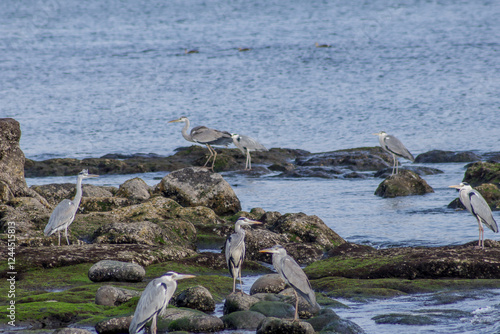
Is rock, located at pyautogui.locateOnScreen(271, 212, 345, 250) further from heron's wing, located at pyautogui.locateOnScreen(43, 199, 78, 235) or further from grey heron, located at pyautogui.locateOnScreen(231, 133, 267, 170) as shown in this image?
grey heron, located at pyautogui.locateOnScreen(231, 133, 267, 170)

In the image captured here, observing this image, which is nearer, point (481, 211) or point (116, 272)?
point (116, 272)

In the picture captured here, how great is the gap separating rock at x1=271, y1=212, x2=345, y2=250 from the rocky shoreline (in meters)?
0.02

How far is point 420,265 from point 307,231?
339cm

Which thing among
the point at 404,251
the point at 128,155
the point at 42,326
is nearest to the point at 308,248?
the point at 404,251

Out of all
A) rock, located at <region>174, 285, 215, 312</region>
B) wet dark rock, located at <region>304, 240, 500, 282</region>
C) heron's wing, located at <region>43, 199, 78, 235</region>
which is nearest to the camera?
rock, located at <region>174, 285, 215, 312</region>

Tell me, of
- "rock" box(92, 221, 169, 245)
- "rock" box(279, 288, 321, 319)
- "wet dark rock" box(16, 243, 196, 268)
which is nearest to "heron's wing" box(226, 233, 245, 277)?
"rock" box(279, 288, 321, 319)

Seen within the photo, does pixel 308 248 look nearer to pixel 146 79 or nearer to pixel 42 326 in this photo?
pixel 42 326

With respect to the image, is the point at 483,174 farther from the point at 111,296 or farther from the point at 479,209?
the point at 111,296

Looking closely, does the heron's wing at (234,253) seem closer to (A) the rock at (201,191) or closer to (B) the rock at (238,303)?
(B) the rock at (238,303)

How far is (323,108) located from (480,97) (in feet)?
31.6

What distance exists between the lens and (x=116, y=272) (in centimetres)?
1059

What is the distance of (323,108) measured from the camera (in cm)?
3928

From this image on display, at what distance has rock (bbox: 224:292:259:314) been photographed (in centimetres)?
905

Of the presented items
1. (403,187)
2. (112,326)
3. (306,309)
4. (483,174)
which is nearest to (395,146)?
(403,187)
